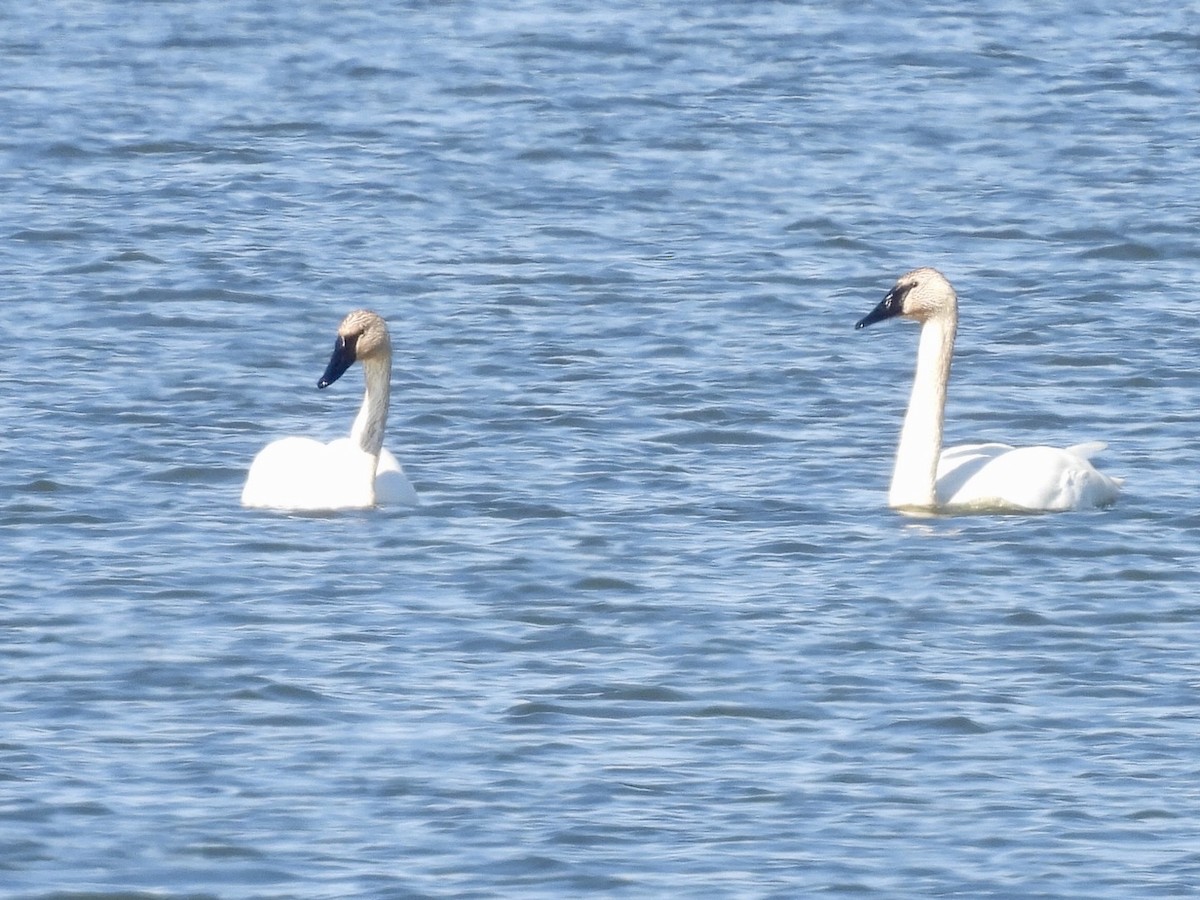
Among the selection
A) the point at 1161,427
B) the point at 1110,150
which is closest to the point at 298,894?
the point at 1161,427

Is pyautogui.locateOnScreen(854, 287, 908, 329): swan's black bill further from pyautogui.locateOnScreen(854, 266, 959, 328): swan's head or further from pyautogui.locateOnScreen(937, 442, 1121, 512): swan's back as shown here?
pyautogui.locateOnScreen(937, 442, 1121, 512): swan's back

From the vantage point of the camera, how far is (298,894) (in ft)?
26.2

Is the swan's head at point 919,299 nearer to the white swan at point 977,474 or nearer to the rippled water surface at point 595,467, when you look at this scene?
the white swan at point 977,474

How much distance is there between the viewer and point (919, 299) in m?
13.7

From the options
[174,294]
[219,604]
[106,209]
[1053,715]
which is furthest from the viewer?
[106,209]

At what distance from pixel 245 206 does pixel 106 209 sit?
3.13 feet

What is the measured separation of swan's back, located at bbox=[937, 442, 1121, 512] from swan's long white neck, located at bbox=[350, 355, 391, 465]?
246cm

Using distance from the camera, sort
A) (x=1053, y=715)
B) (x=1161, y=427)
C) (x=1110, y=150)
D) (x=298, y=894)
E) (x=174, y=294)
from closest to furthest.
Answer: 1. (x=298, y=894)
2. (x=1053, y=715)
3. (x=1161, y=427)
4. (x=174, y=294)
5. (x=1110, y=150)

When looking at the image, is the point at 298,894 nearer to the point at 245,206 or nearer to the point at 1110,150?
the point at 245,206

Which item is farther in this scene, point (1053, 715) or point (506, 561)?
point (506, 561)

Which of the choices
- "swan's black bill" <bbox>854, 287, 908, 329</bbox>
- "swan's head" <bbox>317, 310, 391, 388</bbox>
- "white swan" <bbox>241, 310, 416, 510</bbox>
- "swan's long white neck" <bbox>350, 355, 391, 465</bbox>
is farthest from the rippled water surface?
"swan's black bill" <bbox>854, 287, 908, 329</bbox>

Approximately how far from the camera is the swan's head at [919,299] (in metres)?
13.7

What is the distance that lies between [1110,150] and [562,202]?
4574 millimetres

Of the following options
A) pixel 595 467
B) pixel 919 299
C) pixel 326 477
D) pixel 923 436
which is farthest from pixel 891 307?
pixel 326 477
